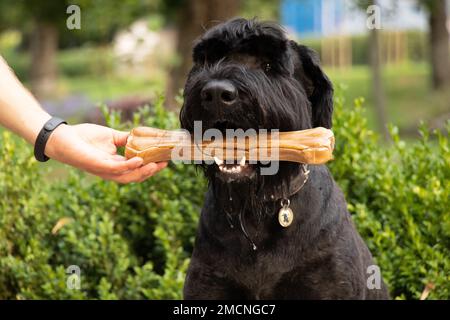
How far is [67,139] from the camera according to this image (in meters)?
3.32

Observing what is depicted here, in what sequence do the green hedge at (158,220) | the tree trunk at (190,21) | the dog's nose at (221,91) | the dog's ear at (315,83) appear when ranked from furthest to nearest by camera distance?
the tree trunk at (190,21) → the green hedge at (158,220) → the dog's ear at (315,83) → the dog's nose at (221,91)

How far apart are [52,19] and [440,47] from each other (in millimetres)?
12480

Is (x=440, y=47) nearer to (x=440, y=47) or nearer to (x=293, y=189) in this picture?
(x=440, y=47)

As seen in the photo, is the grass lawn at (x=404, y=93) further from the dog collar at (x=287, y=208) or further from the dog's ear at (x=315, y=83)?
the dog collar at (x=287, y=208)

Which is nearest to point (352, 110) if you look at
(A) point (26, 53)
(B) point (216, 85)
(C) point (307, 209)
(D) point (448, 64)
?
(C) point (307, 209)

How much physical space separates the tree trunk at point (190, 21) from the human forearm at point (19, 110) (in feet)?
25.6

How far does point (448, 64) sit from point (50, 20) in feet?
42.4

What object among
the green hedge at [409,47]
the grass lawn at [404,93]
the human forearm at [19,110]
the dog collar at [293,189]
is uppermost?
the green hedge at [409,47]

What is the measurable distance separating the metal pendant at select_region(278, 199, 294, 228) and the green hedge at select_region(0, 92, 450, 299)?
112 centimetres

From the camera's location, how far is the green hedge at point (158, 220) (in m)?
4.30

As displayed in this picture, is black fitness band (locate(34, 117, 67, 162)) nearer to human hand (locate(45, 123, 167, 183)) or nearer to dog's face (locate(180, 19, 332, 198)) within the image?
human hand (locate(45, 123, 167, 183))

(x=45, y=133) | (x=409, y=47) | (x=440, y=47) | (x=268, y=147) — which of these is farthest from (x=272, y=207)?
(x=409, y=47)

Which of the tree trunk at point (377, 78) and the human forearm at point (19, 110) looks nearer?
the human forearm at point (19, 110)

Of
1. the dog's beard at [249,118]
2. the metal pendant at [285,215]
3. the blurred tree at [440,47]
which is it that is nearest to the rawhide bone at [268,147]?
the dog's beard at [249,118]
